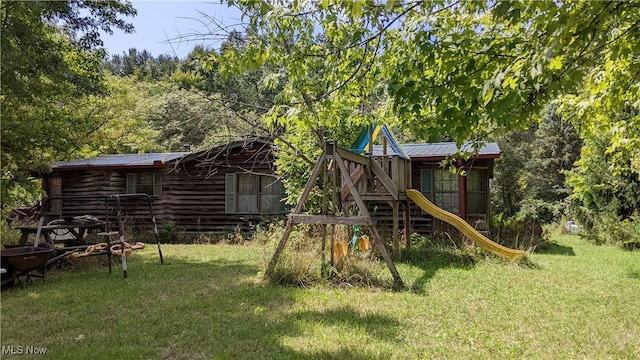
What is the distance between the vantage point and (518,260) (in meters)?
8.45

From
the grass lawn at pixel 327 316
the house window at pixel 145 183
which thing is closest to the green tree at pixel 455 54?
the grass lawn at pixel 327 316

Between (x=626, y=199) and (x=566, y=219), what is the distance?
903 centimetres

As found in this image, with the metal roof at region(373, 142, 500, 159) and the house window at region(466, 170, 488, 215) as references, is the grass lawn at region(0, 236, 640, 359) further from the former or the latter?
the house window at region(466, 170, 488, 215)

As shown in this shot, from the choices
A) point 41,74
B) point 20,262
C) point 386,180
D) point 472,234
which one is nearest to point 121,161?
point 41,74

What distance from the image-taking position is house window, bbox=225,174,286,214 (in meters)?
14.4

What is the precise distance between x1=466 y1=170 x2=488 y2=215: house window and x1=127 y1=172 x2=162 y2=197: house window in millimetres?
10808

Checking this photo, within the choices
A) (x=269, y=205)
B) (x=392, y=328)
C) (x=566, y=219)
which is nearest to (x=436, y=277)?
(x=392, y=328)

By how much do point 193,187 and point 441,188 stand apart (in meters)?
8.67

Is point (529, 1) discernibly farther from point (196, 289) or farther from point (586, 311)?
point (196, 289)

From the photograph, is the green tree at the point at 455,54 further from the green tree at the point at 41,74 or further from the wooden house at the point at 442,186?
the wooden house at the point at 442,186

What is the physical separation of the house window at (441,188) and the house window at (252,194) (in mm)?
4866

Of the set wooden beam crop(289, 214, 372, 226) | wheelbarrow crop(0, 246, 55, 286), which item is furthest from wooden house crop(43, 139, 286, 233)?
wooden beam crop(289, 214, 372, 226)

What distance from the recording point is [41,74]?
24.2 feet

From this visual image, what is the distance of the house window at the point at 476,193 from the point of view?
12750mm
